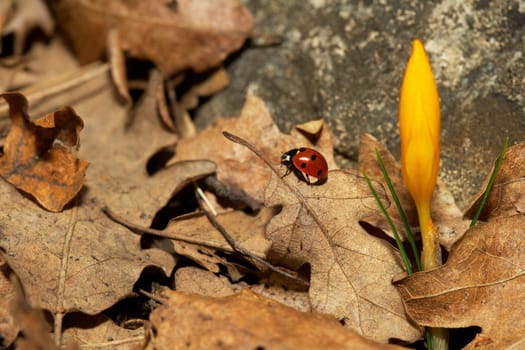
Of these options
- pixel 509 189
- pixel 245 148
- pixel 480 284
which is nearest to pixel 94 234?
pixel 245 148

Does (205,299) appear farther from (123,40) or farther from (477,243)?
(123,40)

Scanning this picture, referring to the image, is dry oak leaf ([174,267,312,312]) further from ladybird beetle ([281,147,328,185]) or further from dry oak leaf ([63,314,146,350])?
ladybird beetle ([281,147,328,185])

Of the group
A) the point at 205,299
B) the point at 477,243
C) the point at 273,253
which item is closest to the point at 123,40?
the point at 273,253

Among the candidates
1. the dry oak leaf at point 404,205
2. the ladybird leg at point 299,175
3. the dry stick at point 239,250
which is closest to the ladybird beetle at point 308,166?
the ladybird leg at point 299,175

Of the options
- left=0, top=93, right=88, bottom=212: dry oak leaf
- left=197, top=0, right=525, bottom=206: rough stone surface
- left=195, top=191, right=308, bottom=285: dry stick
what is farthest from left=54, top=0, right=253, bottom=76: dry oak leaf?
left=195, top=191, right=308, bottom=285: dry stick

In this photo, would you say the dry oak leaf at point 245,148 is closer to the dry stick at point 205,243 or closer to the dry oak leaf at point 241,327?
the dry stick at point 205,243
